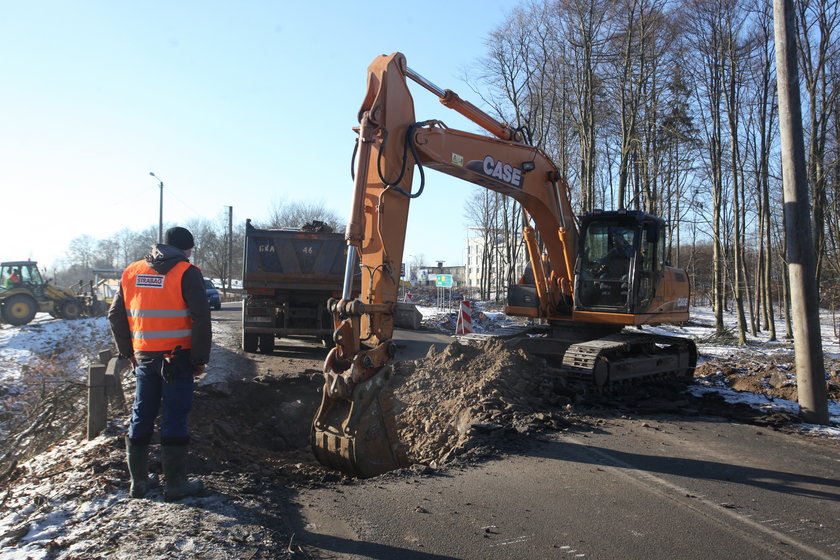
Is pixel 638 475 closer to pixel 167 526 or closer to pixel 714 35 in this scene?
pixel 167 526

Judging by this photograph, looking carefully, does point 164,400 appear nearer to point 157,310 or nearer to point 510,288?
point 157,310

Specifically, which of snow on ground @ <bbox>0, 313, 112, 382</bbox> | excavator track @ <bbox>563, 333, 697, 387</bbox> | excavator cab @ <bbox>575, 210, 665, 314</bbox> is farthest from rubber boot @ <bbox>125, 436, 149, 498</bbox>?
snow on ground @ <bbox>0, 313, 112, 382</bbox>

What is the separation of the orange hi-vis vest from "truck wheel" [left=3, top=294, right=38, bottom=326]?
21512 millimetres

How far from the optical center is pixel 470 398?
7.39m

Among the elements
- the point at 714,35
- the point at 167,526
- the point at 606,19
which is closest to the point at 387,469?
the point at 167,526

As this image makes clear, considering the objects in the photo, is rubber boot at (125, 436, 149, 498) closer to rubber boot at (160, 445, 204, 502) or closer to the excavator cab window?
rubber boot at (160, 445, 204, 502)

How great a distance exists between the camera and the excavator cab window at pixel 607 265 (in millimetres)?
9109

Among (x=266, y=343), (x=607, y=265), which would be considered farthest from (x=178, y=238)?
(x=266, y=343)

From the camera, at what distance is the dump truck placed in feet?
40.1

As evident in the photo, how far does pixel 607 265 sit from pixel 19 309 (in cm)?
2178

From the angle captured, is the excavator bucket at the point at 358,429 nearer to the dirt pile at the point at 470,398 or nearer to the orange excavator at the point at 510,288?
the orange excavator at the point at 510,288

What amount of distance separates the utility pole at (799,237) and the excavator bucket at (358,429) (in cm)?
532

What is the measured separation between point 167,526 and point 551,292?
24.5 feet

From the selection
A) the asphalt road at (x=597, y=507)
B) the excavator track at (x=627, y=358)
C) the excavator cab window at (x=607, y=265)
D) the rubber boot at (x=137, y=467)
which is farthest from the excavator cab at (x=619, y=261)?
the rubber boot at (x=137, y=467)
